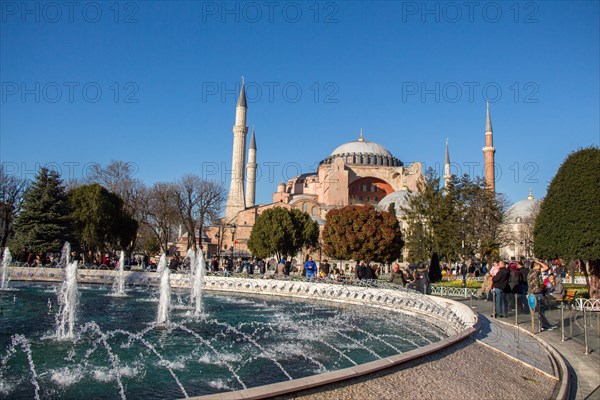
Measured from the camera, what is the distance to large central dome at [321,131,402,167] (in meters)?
57.8

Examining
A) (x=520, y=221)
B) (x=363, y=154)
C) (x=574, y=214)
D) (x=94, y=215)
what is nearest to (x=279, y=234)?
(x=94, y=215)

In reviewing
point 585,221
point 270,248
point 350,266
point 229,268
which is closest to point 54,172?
point 229,268

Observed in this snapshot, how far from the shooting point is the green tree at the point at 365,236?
24.5 metres

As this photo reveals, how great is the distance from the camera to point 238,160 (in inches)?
1868

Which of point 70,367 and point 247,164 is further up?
point 247,164

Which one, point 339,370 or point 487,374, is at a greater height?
point 339,370

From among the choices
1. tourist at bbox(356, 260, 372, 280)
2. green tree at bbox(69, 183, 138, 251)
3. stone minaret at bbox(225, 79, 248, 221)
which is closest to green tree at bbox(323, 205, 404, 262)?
tourist at bbox(356, 260, 372, 280)

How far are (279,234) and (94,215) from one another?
1067 cm

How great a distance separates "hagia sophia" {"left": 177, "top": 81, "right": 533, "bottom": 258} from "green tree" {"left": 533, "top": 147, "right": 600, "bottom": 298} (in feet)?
101

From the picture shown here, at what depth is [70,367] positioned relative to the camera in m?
6.09

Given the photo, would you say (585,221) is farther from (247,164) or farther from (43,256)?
(247,164)

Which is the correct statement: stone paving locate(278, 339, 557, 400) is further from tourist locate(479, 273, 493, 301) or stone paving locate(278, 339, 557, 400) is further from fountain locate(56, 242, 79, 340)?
tourist locate(479, 273, 493, 301)

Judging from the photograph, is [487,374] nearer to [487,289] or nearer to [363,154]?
[487,289]

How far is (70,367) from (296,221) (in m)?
26.1
